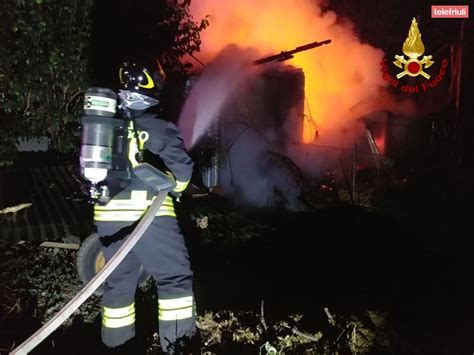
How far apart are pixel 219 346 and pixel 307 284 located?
68.0 inches

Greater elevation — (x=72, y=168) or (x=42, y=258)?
(x=72, y=168)

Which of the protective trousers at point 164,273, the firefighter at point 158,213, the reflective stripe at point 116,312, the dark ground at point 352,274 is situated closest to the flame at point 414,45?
the dark ground at point 352,274

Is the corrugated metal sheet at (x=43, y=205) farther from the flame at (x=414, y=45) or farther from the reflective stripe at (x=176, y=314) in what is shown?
the flame at (x=414, y=45)

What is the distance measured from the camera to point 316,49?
15742 millimetres

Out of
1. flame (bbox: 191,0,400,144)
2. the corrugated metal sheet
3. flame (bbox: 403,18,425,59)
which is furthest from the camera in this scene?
flame (bbox: 403,18,425,59)

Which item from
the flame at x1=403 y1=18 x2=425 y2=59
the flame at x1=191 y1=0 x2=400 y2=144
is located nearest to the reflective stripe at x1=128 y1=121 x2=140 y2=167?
the flame at x1=191 y1=0 x2=400 y2=144

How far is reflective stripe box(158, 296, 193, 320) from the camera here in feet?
10.8

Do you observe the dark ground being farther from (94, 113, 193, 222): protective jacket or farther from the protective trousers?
(94, 113, 193, 222): protective jacket

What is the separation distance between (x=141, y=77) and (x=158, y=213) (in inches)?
39.0

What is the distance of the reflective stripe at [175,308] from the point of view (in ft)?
10.8

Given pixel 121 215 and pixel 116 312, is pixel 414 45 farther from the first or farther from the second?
pixel 116 312

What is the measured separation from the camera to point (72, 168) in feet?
18.2

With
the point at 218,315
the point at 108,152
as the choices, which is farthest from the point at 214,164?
the point at 108,152

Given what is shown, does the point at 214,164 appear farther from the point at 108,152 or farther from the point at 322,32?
the point at 322,32
